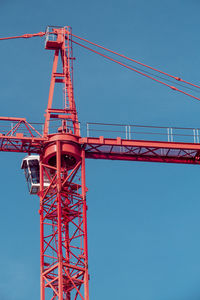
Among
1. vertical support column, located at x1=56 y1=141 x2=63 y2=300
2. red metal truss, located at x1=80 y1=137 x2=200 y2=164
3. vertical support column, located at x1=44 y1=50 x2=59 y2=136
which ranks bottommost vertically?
vertical support column, located at x1=56 y1=141 x2=63 y2=300

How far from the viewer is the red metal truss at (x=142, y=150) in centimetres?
8081

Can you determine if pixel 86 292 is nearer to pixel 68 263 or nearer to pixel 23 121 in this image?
pixel 68 263

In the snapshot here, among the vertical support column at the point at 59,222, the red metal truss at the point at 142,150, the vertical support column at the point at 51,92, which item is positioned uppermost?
the vertical support column at the point at 51,92

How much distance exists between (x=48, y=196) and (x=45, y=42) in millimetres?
13624

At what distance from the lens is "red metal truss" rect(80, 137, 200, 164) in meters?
80.8

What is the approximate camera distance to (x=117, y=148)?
8188 cm

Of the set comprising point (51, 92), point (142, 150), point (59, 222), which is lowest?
point (59, 222)

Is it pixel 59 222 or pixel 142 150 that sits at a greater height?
pixel 142 150

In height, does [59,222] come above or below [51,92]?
below

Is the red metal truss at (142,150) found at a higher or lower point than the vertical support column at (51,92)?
lower

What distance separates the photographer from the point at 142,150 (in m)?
82.2

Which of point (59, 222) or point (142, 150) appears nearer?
point (59, 222)

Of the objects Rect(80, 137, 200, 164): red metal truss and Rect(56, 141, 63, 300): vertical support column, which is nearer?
Rect(56, 141, 63, 300): vertical support column

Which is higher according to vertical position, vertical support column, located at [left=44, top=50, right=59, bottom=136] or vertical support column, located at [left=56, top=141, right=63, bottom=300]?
vertical support column, located at [left=44, top=50, right=59, bottom=136]
